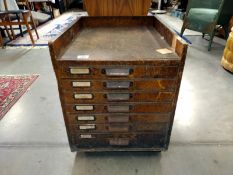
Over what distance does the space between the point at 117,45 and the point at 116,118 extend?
1.35 ft

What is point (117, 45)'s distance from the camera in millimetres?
1104

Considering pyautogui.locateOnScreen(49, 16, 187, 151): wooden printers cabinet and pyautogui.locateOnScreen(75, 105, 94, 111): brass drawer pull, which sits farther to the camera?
pyautogui.locateOnScreen(75, 105, 94, 111): brass drawer pull

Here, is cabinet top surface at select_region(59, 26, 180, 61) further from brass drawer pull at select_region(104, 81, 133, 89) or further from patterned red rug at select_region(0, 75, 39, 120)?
patterned red rug at select_region(0, 75, 39, 120)

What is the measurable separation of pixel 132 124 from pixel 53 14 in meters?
5.11

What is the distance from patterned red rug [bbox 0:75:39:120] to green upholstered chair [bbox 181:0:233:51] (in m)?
2.44

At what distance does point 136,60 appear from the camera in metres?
0.88

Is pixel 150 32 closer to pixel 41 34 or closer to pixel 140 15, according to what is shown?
pixel 140 15

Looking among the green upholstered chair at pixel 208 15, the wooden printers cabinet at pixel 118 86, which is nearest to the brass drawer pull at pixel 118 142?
the wooden printers cabinet at pixel 118 86

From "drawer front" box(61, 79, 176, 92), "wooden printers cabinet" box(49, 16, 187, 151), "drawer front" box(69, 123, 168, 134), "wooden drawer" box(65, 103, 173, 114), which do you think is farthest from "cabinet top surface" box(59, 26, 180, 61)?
"drawer front" box(69, 123, 168, 134)

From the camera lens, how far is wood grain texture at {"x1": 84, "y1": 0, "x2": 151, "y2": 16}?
1.54 m

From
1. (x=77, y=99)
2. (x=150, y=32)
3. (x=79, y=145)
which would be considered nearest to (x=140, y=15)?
(x=150, y=32)

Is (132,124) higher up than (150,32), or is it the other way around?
(150,32)

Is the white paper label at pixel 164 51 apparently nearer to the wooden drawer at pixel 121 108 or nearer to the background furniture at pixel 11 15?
the wooden drawer at pixel 121 108

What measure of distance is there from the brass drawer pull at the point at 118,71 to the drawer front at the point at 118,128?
334mm
